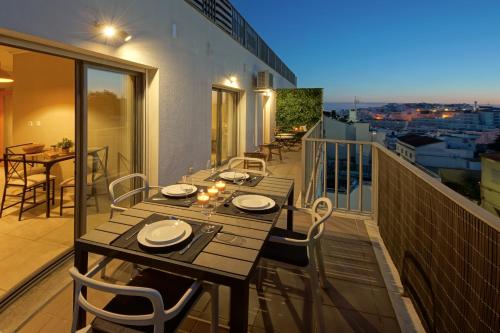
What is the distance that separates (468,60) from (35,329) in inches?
1119

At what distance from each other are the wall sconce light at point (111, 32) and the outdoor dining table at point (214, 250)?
66.5 inches

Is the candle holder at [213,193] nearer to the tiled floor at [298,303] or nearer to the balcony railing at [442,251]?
the tiled floor at [298,303]

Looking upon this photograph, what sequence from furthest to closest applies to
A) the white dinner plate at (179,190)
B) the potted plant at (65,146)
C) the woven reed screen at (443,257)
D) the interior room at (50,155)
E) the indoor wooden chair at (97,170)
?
the potted plant at (65,146) < the indoor wooden chair at (97,170) < the interior room at (50,155) < the white dinner plate at (179,190) < the woven reed screen at (443,257)

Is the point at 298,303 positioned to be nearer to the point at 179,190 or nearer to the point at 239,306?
the point at 239,306

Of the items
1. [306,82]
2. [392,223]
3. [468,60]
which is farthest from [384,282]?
[306,82]

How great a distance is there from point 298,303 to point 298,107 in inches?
376

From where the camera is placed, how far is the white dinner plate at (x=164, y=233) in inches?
52.5

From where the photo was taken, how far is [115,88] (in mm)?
3070

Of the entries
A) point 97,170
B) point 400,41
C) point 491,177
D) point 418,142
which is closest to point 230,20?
point 418,142

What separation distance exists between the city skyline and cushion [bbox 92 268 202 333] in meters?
15.5

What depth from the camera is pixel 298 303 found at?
199 cm

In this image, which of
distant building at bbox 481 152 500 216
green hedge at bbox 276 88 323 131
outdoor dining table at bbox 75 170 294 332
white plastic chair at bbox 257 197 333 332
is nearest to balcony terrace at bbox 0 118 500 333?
white plastic chair at bbox 257 197 333 332

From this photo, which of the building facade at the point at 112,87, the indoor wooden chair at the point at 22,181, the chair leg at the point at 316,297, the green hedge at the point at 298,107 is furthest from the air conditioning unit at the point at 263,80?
the chair leg at the point at 316,297

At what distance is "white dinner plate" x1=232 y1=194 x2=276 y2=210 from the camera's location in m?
1.83
